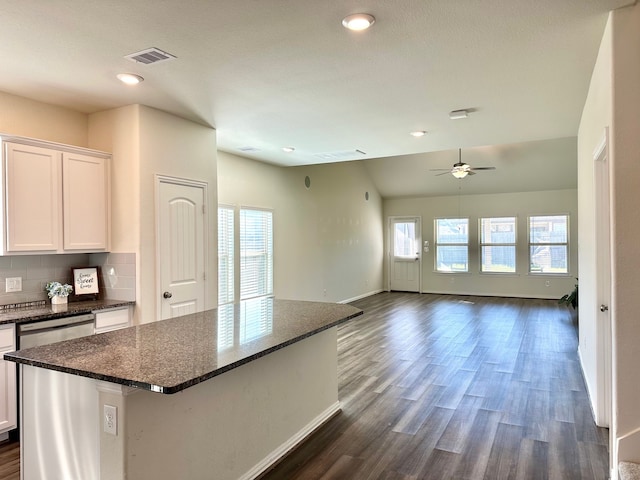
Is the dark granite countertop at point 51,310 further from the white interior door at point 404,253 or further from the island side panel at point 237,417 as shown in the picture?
the white interior door at point 404,253

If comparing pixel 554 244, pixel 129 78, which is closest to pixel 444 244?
pixel 554 244

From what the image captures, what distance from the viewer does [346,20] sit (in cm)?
244

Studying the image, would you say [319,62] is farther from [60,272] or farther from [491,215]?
[491,215]

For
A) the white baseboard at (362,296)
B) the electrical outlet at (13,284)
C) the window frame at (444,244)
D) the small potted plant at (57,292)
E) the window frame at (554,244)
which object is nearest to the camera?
the electrical outlet at (13,284)

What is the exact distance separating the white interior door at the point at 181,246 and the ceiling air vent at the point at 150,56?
1344 millimetres

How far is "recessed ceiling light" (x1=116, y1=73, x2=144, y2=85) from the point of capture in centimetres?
322

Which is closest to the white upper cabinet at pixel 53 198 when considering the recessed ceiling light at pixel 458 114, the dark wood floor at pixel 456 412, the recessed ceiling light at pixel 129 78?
the recessed ceiling light at pixel 129 78

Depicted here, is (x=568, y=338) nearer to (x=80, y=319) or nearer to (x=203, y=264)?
(x=203, y=264)

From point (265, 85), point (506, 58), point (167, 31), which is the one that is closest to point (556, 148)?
point (506, 58)

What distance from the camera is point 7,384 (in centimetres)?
304

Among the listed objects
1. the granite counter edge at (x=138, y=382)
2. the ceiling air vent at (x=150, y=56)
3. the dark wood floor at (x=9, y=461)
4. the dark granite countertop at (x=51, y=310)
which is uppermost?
the ceiling air vent at (x=150, y=56)

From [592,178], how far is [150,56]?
358cm

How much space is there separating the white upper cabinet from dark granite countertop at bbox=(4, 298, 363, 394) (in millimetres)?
1484

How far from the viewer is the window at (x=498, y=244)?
1073cm
